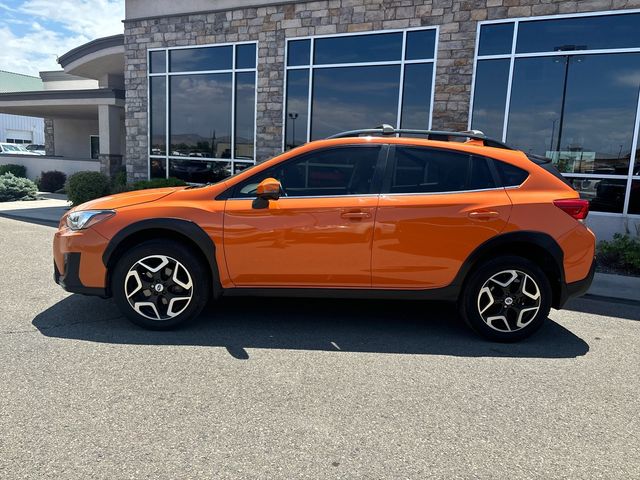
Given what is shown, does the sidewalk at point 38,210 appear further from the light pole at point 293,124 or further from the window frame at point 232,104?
the light pole at point 293,124

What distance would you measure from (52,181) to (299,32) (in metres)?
12.9

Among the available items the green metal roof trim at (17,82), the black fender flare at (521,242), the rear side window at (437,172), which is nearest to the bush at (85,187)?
the rear side window at (437,172)

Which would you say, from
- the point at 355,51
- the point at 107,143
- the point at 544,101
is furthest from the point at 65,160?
the point at 544,101

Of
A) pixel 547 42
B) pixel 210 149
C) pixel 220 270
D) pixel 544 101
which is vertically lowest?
pixel 220 270

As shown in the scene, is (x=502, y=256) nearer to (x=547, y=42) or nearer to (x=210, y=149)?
(x=547, y=42)

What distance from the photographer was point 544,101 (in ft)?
29.1

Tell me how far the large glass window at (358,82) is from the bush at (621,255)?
405 centimetres

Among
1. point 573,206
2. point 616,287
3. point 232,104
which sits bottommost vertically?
point 616,287

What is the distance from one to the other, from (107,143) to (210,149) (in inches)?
239

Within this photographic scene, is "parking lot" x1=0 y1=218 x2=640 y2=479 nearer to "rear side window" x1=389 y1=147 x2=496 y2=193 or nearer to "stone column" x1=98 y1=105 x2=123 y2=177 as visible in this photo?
"rear side window" x1=389 y1=147 x2=496 y2=193

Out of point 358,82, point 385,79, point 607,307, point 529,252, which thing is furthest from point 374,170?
point 358,82

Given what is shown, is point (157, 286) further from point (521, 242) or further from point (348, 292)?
point (521, 242)

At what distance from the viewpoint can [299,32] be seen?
A: 10.8m

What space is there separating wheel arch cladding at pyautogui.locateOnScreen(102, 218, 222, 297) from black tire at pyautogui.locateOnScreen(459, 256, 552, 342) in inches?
88.9
